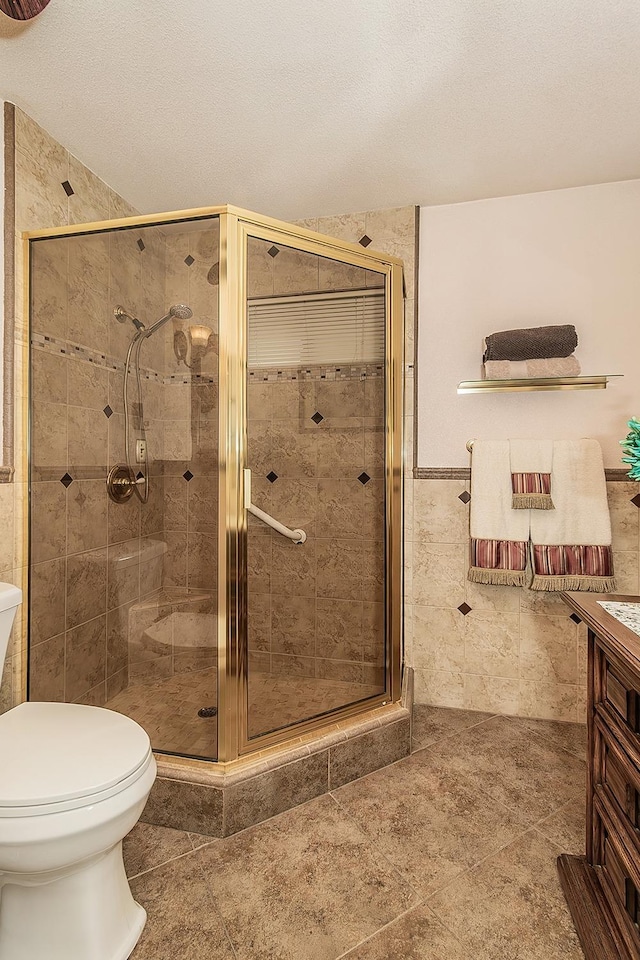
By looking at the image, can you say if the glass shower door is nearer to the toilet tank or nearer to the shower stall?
the shower stall

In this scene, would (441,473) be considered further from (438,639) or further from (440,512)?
(438,639)

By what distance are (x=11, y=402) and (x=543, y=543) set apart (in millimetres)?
2117

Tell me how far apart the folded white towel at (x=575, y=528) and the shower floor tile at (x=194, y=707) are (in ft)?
3.74

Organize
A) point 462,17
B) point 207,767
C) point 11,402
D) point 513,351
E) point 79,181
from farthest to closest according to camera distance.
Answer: point 513,351 → point 79,181 → point 11,402 → point 207,767 → point 462,17

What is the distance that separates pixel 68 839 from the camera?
109 cm

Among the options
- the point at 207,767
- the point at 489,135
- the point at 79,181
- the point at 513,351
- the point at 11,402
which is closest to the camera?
the point at 207,767

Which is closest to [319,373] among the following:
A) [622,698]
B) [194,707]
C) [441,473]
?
[441,473]

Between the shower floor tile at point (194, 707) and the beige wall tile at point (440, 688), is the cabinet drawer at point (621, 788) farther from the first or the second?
the beige wall tile at point (440, 688)

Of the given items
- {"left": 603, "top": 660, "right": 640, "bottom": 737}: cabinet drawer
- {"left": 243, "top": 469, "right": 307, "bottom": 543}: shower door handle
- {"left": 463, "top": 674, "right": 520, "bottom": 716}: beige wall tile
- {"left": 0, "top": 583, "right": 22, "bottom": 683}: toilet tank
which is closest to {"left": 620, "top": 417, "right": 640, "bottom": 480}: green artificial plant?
{"left": 603, "top": 660, "right": 640, "bottom": 737}: cabinet drawer

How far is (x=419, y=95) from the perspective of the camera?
175 centimetres

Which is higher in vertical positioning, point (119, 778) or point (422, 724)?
point (119, 778)

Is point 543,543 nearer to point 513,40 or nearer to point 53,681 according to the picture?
point 513,40

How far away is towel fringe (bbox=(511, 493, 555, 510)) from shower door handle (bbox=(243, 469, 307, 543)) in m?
0.96

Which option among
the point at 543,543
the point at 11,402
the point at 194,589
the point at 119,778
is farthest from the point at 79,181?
the point at 543,543
